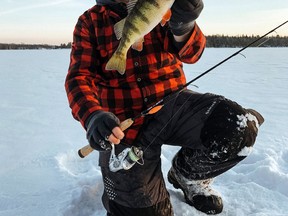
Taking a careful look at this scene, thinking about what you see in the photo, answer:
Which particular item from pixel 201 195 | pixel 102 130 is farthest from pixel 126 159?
pixel 201 195

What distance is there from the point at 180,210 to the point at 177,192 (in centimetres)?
25

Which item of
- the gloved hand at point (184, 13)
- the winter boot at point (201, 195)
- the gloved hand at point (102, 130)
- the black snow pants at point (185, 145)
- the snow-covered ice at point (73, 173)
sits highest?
the gloved hand at point (184, 13)

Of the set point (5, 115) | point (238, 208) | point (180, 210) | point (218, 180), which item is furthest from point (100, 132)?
point (5, 115)

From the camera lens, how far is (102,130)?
1.71 metres

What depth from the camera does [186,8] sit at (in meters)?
1.73

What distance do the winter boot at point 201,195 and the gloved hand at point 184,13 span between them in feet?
3.34

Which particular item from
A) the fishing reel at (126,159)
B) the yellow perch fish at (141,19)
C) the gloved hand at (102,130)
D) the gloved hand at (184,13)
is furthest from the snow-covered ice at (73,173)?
the yellow perch fish at (141,19)

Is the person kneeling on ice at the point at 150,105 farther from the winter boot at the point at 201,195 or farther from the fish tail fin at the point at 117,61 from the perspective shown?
the fish tail fin at the point at 117,61

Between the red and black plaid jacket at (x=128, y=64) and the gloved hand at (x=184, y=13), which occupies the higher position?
the gloved hand at (x=184, y=13)

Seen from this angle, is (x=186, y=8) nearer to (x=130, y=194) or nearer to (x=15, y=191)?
(x=130, y=194)

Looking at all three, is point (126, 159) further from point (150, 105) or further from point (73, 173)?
point (73, 173)

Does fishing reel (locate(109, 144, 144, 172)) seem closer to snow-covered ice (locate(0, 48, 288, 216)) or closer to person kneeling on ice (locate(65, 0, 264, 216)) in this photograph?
person kneeling on ice (locate(65, 0, 264, 216))

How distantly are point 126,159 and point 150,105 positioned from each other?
449mm

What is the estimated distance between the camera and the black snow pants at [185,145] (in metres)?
2.06
